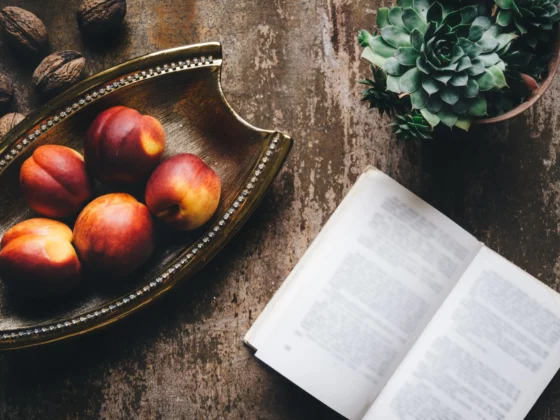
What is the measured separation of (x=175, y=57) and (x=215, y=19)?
18 cm

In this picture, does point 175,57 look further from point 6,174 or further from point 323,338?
point 323,338

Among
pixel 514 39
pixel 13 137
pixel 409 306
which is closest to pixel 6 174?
pixel 13 137

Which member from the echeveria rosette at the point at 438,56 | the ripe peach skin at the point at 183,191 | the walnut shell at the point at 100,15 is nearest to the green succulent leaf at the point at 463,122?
the echeveria rosette at the point at 438,56

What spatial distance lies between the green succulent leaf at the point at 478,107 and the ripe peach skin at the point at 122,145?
552 mm

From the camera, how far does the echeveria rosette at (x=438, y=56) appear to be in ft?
2.69

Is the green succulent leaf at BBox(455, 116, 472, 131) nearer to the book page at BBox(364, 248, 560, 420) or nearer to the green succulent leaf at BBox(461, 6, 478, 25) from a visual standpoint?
the green succulent leaf at BBox(461, 6, 478, 25)

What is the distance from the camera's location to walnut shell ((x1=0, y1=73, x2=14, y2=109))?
1.03 meters

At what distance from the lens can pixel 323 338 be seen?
1017 millimetres

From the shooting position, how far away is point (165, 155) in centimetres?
99

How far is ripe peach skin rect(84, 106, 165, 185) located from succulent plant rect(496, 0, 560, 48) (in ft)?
2.06

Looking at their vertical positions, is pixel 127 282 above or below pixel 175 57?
below

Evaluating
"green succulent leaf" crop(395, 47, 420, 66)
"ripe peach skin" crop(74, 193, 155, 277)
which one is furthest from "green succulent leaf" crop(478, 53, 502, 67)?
"ripe peach skin" crop(74, 193, 155, 277)

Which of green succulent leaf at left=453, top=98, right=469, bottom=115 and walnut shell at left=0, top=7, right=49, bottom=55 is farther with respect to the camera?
walnut shell at left=0, top=7, right=49, bottom=55

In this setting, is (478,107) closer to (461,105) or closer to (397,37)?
(461,105)
